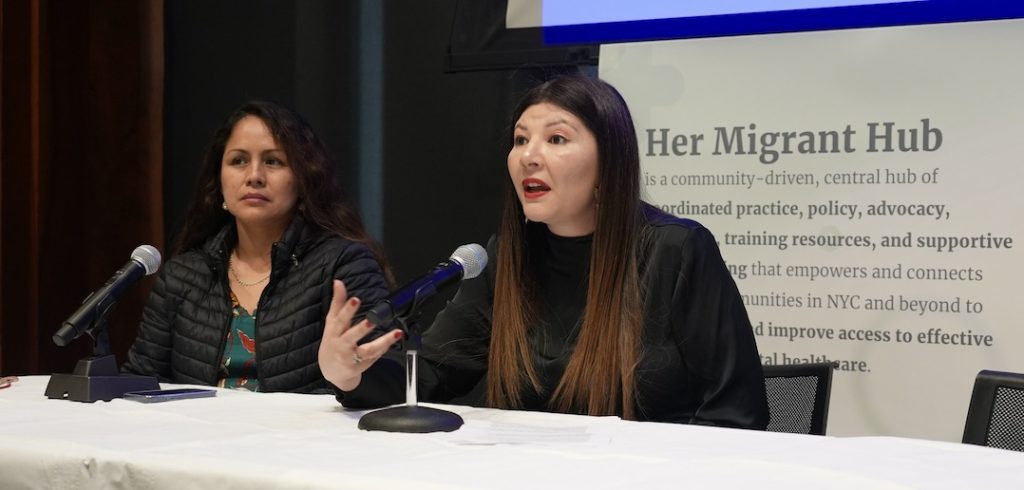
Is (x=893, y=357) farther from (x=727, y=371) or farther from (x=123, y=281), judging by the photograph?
(x=123, y=281)

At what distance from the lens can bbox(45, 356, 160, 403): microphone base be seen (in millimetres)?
2156

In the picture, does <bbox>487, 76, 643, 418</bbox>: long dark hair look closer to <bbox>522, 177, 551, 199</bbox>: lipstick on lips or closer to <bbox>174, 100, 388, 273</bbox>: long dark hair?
<bbox>522, 177, 551, 199</bbox>: lipstick on lips

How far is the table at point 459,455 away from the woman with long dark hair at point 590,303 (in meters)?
0.31

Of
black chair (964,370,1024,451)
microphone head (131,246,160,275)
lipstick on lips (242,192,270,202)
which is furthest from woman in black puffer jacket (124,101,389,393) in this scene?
black chair (964,370,1024,451)

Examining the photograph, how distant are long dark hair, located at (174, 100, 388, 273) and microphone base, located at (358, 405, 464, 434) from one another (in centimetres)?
134

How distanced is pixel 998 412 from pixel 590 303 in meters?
0.76

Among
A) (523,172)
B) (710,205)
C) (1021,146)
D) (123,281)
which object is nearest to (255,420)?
(123,281)

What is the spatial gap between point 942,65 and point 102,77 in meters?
3.03

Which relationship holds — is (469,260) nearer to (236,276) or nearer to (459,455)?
(459,455)

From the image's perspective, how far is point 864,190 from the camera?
3148 millimetres

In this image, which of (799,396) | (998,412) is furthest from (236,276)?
(998,412)

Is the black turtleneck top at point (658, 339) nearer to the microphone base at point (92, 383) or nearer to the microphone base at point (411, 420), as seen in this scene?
the microphone base at point (411, 420)

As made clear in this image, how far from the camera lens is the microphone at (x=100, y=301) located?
212cm

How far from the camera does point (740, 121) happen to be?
10.9 feet
